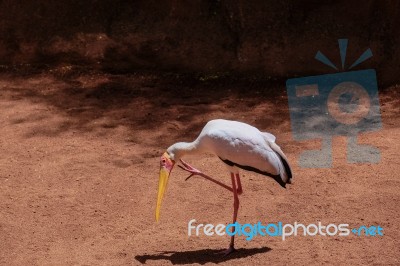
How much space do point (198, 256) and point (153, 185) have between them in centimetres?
114

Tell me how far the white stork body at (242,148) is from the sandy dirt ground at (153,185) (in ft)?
1.71

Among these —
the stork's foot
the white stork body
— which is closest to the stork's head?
the white stork body

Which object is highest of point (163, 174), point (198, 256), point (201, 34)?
point (201, 34)

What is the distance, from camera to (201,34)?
821 centimetres

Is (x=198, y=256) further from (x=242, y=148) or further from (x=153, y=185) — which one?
(x=153, y=185)

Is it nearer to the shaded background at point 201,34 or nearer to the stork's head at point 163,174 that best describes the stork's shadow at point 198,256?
the stork's head at point 163,174

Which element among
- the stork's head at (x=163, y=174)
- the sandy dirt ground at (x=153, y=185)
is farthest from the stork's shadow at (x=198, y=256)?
the stork's head at (x=163, y=174)

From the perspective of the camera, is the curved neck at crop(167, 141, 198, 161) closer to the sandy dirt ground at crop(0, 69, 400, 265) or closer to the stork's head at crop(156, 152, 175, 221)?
the stork's head at crop(156, 152, 175, 221)

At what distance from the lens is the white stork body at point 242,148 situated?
4.50 metres

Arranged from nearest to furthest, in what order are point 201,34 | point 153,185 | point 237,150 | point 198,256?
point 237,150 < point 198,256 < point 153,185 < point 201,34

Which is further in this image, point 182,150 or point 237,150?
point 182,150

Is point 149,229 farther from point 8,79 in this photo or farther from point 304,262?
point 8,79

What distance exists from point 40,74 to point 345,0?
3.57 m

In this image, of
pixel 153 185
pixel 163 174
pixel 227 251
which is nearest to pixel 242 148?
pixel 163 174
